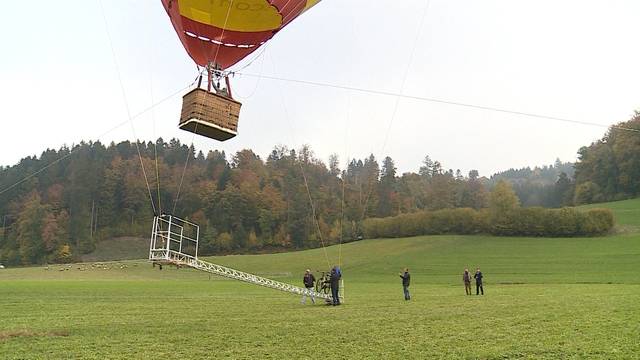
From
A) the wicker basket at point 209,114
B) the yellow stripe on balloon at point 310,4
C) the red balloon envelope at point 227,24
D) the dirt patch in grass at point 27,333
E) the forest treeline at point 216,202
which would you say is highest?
the forest treeline at point 216,202

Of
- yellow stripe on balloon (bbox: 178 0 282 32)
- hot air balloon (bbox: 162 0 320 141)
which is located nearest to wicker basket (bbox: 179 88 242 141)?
hot air balloon (bbox: 162 0 320 141)

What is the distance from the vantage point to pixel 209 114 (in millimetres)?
14102

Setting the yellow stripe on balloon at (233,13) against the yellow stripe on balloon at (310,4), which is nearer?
the yellow stripe on balloon at (233,13)

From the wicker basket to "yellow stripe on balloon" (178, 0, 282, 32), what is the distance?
6.76 ft

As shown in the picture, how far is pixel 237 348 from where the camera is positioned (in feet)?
31.5

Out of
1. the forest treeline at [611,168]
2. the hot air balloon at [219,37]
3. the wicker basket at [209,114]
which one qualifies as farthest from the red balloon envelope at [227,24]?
the forest treeline at [611,168]

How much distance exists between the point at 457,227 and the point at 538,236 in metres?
11.2

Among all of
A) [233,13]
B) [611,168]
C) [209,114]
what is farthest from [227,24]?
[611,168]

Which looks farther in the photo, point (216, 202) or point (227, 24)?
point (216, 202)

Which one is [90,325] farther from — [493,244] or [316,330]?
[493,244]

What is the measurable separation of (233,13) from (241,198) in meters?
84.9

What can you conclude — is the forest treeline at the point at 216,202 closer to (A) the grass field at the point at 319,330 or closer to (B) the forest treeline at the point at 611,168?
(B) the forest treeline at the point at 611,168

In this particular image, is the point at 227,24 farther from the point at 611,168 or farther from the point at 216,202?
the point at 611,168

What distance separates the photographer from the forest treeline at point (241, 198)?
91.1 meters
